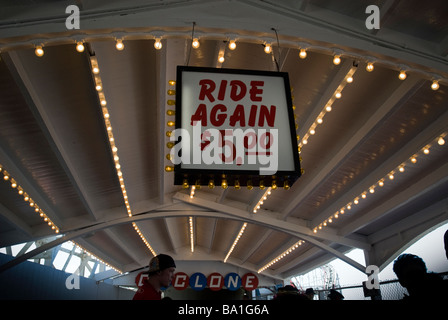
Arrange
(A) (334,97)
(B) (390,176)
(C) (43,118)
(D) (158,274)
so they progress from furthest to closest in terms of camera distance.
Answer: (B) (390,176), (C) (43,118), (A) (334,97), (D) (158,274)

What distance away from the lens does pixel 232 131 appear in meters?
2.86

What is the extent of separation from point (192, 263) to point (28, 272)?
10.4m

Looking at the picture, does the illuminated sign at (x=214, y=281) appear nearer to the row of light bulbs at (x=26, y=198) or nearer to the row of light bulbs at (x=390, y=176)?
the row of light bulbs at (x=26, y=198)

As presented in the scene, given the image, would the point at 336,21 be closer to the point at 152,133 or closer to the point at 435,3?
the point at 435,3

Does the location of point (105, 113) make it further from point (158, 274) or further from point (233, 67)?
point (158, 274)

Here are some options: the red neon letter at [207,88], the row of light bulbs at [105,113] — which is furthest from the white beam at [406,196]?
the row of light bulbs at [105,113]

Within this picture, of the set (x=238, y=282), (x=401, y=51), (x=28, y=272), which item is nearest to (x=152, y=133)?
(x=401, y=51)

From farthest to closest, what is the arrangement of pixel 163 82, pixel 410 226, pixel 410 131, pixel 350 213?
pixel 350 213
pixel 410 226
pixel 410 131
pixel 163 82

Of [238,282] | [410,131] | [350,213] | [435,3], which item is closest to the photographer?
[435,3]

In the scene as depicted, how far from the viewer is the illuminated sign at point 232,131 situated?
2.73m

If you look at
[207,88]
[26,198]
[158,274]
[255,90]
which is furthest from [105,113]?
[26,198]
